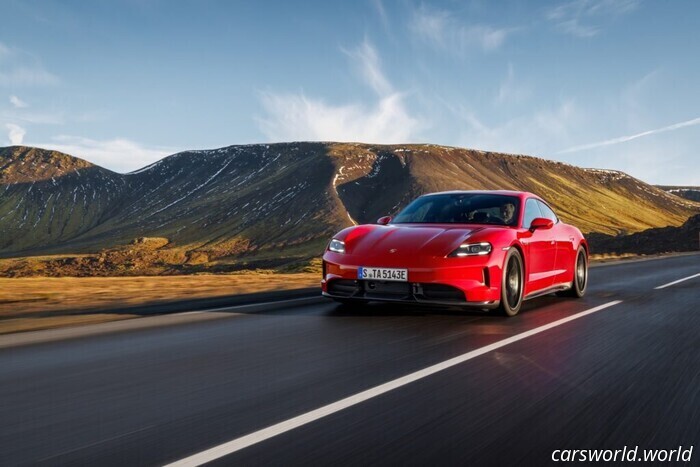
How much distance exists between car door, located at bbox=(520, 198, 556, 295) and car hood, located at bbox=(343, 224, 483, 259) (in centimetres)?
84

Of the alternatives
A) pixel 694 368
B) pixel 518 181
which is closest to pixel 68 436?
pixel 694 368

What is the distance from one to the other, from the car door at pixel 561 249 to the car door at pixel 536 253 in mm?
157

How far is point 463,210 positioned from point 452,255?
161 cm

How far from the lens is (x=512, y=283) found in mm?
7812

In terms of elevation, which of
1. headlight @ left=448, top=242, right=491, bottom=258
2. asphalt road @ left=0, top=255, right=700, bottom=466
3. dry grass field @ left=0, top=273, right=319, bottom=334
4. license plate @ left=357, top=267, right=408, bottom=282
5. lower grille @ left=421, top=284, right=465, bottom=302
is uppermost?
headlight @ left=448, top=242, right=491, bottom=258

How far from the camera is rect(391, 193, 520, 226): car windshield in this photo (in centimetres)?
843

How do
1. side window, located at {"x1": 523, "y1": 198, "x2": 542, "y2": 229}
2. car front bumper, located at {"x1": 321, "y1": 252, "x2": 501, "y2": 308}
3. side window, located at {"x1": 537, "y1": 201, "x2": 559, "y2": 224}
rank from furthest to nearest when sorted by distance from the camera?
side window, located at {"x1": 537, "y1": 201, "x2": 559, "y2": 224}, side window, located at {"x1": 523, "y1": 198, "x2": 542, "y2": 229}, car front bumper, located at {"x1": 321, "y1": 252, "x2": 501, "y2": 308}

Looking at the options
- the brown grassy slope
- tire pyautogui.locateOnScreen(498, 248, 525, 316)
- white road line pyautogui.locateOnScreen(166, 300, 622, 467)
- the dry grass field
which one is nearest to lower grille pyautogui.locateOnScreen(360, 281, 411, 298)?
tire pyautogui.locateOnScreen(498, 248, 525, 316)

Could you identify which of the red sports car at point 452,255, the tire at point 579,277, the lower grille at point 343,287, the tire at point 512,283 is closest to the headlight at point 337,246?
the red sports car at point 452,255

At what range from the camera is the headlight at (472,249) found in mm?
7164

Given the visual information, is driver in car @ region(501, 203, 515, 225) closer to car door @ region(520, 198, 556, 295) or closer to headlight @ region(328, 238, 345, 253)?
car door @ region(520, 198, 556, 295)

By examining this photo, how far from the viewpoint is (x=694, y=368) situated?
499 cm

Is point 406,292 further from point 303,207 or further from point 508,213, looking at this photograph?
point 303,207

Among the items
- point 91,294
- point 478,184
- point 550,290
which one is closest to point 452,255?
point 550,290
